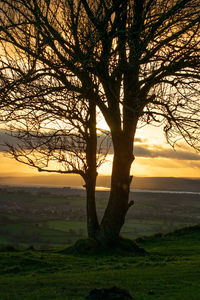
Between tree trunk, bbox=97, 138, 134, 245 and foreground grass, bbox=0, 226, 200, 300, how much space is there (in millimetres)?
1720

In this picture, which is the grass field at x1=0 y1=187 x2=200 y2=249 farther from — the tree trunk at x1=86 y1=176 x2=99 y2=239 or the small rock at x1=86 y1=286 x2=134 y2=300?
the small rock at x1=86 y1=286 x2=134 y2=300

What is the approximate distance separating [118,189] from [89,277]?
701 centimetres

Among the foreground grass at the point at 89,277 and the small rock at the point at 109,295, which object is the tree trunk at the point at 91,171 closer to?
the foreground grass at the point at 89,277

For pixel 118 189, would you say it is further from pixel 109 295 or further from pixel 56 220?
pixel 56 220

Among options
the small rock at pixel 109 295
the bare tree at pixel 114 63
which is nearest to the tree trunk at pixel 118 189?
the bare tree at pixel 114 63

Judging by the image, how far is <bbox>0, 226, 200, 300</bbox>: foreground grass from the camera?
374 inches

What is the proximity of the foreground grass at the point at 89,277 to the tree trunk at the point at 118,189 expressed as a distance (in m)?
1.72

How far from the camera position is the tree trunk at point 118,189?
60.4 ft

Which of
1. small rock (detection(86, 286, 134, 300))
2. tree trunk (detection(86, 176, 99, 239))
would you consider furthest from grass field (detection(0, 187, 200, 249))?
small rock (detection(86, 286, 134, 300))

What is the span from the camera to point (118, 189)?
60.2 feet

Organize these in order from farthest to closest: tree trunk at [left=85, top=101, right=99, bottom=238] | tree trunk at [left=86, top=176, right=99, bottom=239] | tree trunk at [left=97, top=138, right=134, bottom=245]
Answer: tree trunk at [left=85, top=101, right=99, bottom=238], tree trunk at [left=86, top=176, right=99, bottom=239], tree trunk at [left=97, top=138, right=134, bottom=245]

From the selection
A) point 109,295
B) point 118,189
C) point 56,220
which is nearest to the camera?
point 109,295

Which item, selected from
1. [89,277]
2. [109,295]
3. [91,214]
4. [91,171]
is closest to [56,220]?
[91,214]

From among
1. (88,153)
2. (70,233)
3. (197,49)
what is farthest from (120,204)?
(70,233)
